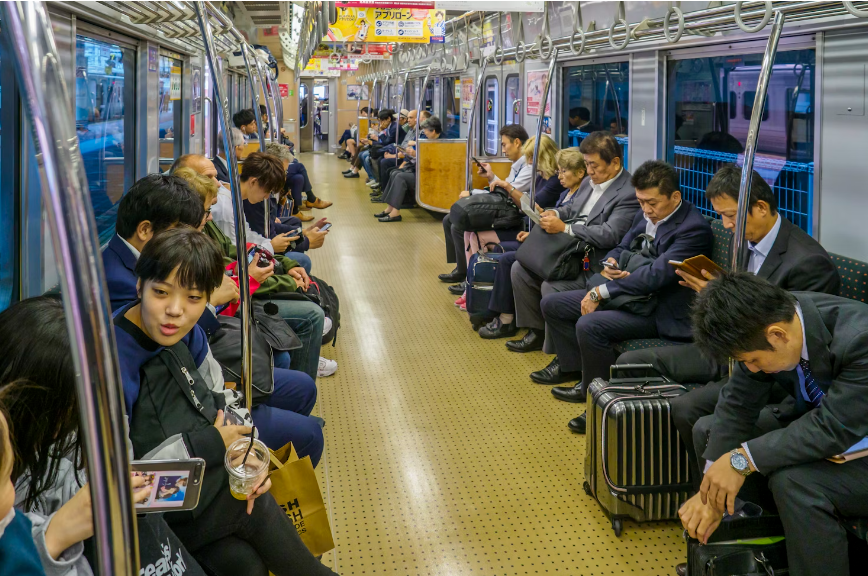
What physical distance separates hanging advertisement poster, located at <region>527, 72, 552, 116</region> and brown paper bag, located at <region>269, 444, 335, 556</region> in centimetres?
592

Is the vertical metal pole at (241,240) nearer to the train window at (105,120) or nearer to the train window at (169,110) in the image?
the train window at (105,120)

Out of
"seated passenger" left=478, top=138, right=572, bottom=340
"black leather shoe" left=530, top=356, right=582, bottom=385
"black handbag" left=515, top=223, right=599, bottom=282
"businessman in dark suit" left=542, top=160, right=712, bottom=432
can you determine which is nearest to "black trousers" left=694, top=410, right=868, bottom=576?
"businessman in dark suit" left=542, top=160, right=712, bottom=432

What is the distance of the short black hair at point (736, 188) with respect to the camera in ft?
10.2

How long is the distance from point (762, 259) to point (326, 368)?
2699 mm

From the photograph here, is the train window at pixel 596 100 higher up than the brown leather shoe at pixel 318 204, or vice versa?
the train window at pixel 596 100

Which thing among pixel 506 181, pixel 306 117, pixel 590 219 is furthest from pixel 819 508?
pixel 306 117

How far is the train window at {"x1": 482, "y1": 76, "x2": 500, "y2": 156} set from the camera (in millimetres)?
9742

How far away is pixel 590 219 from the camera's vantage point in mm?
4914

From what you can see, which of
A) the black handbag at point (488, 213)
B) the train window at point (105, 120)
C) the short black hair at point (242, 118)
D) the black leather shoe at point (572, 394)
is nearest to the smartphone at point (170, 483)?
the train window at point (105, 120)

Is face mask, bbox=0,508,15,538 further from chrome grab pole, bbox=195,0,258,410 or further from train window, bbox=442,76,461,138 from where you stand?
train window, bbox=442,76,461,138

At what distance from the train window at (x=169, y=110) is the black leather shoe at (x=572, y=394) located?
3.29 m

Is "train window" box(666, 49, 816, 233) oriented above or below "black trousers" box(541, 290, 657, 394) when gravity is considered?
above

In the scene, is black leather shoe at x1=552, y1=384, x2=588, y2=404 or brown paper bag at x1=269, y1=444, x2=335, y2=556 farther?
black leather shoe at x1=552, y1=384, x2=588, y2=404

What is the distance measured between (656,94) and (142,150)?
3.37 meters
